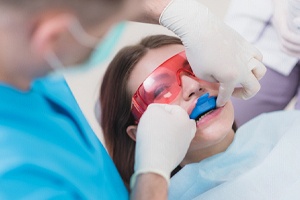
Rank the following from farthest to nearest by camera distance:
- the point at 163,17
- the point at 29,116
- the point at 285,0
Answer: the point at 285,0, the point at 163,17, the point at 29,116

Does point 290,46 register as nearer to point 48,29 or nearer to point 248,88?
point 248,88

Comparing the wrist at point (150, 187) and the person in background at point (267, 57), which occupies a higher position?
the wrist at point (150, 187)

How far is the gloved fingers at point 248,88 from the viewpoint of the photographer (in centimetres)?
112

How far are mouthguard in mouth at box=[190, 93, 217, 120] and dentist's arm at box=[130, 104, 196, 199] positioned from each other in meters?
0.06

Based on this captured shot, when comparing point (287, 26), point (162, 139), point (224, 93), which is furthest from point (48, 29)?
point (287, 26)

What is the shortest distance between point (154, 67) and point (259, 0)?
534 mm

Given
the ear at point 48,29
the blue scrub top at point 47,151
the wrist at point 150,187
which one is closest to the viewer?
the ear at point 48,29

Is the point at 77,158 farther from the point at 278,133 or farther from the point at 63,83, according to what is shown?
the point at 278,133

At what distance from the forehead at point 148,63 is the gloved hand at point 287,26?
0.39m

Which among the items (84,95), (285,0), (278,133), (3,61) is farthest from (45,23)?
(84,95)

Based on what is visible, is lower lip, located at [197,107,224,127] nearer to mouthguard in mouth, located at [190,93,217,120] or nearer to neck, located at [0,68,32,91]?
mouthguard in mouth, located at [190,93,217,120]

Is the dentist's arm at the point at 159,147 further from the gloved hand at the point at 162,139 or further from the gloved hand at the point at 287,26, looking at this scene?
the gloved hand at the point at 287,26

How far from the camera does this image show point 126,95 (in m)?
1.23

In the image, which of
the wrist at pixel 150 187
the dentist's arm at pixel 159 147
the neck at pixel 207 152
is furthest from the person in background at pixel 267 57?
the wrist at pixel 150 187
